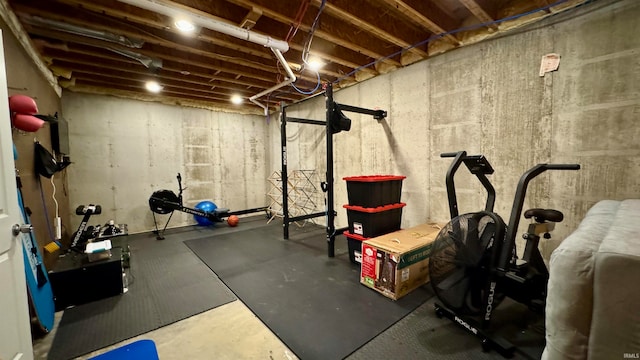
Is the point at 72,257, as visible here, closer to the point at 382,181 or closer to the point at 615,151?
the point at 382,181

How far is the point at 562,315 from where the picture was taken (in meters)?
0.92

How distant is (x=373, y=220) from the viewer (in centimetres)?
288

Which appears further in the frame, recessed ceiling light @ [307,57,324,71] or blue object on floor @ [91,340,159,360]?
recessed ceiling light @ [307,57,324,71]

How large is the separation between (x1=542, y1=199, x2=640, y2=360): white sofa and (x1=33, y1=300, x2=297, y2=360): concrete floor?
57.8 inches

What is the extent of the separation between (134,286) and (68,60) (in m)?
3.02

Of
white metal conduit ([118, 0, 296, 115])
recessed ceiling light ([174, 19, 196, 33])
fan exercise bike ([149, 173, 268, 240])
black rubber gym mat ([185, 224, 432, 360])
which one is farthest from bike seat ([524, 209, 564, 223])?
fan exercise bike ([149, 173, 268, 240])

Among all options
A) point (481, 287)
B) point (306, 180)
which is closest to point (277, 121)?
point (306, 180)

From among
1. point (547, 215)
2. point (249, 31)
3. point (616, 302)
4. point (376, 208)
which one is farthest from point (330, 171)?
point (616, 302)

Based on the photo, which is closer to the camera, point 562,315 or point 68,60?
point 562,315

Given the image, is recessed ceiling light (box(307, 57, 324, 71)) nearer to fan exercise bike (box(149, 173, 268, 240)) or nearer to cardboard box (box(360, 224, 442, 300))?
cardboard box (box(360, 224, 442, 300))

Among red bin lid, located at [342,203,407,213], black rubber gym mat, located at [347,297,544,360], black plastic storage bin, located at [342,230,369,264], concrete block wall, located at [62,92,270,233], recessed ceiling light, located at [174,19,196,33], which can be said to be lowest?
black rubber gym mat, located at [347,297,544,360]

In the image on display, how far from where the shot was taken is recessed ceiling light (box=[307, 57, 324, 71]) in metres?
3.40

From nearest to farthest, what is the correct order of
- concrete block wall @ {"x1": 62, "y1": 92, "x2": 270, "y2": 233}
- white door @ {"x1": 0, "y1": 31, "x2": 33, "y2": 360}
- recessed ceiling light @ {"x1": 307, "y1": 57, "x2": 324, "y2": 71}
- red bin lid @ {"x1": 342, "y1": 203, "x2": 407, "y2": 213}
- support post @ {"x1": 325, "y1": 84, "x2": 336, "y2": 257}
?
white door @ {"x1": 0, "y1": 31, "x2": 33, "y2": 360} < red bin lid @ {"x1": 342, "y1": 203, "x2": 407, "y2": 213} < support post @ {"x1": 325, "y1": 84, "x2": 336, "y2": 257} < recessed ceiling light @ {"x1": 307, "y1": 57, "x2": 324, "y2": 71} < concrete block wall @ {"x1": 62, "y1": 92, "x2": 270, "y2": 233}

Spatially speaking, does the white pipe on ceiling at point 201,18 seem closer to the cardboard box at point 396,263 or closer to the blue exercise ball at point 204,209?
the cardboard box at point 396,263
